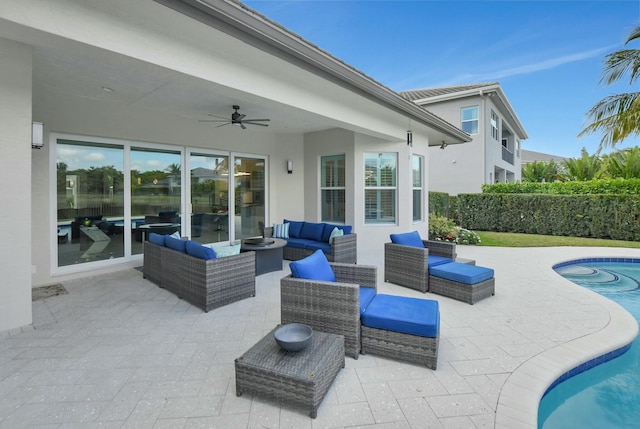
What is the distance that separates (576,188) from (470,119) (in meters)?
5.13

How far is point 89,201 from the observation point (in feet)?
20.2

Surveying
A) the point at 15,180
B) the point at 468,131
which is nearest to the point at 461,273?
the point at 15,180

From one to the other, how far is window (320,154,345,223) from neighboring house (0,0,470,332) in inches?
1.5

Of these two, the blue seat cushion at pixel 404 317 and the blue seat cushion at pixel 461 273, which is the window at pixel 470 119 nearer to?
the blue seat cushion at pixel 461 273

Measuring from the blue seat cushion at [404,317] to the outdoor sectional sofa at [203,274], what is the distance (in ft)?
7.09

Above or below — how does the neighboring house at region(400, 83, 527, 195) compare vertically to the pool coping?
above

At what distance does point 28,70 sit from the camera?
11.8 ft

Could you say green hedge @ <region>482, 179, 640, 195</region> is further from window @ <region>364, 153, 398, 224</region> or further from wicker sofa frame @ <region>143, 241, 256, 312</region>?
wicker sofa frame @ <region>143, 241, 256, 312</region>

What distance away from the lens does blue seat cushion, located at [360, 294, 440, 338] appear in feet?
9.42

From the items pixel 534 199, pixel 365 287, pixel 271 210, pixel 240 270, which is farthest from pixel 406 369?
pixel 534 199

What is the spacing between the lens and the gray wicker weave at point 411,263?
16.5ft

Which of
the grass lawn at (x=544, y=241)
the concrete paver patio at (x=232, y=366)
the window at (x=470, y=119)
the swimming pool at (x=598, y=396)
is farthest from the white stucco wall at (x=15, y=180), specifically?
the window at (x=470, y=119)

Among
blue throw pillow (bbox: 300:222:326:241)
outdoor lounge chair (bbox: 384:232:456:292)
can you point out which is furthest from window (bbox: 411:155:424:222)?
outdoor lounge chair (bbox: 384:232:456:292)

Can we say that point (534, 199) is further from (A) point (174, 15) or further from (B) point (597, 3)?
(A) point (174, 15)
